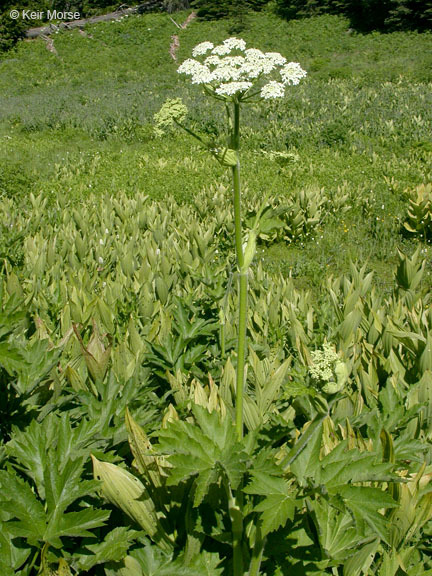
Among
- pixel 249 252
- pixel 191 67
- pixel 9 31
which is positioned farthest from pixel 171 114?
pixel 9 31

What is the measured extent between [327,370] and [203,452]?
0.38 m

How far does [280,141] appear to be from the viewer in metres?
11.6

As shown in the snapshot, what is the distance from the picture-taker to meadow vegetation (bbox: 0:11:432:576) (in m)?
1.27

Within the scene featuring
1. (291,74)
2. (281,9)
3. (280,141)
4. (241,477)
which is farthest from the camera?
(281,9)

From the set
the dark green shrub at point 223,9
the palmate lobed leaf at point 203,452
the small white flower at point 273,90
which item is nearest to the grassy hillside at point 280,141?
the small white flower at point 273,90

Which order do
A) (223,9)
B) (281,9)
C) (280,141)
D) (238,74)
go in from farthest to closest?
1. (281,9)
2. (223,9)
3. (280,141)
4. (238,74)

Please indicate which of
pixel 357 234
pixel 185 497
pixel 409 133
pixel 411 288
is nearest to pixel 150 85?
pixel 409 133

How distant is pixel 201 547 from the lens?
4.98 ft

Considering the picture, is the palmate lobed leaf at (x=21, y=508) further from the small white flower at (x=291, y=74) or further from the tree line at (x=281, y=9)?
the tree line at (x=281, y=9)

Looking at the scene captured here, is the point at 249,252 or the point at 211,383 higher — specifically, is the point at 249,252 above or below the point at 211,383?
above

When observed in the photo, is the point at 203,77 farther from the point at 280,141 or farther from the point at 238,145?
the point at 280,141

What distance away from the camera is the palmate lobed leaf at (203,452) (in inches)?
45.2

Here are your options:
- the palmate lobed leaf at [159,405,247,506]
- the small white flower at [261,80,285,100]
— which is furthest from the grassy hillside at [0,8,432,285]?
the palmate lobed leaf at [159,405,247,506]

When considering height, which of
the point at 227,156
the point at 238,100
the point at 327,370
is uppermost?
the point at 238,100
